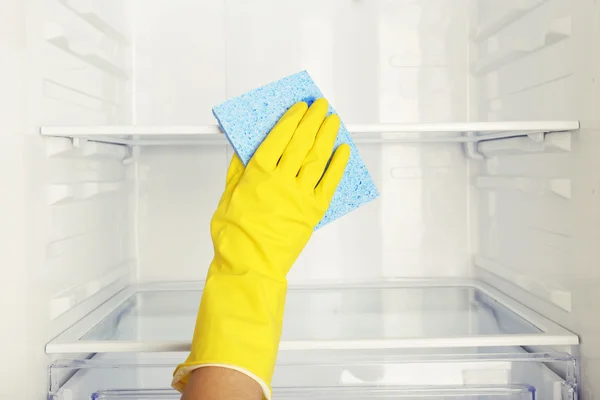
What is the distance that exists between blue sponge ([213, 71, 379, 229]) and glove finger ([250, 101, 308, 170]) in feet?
0.11

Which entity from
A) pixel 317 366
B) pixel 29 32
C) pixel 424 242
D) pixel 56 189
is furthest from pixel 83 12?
pixel 424 242

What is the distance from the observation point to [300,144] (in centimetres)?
99

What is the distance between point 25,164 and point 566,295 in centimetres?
103

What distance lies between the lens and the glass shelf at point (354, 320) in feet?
3.44

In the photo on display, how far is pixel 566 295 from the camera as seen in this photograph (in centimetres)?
112

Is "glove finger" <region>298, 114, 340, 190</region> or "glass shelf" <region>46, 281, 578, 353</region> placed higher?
A: "glove finger" <region>298, 114, 340, 190</region>

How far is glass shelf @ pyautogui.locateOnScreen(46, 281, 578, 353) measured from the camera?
1.05 m

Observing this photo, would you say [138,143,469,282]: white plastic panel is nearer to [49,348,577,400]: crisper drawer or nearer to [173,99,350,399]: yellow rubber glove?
[49,348,577,400]: crisper drawer

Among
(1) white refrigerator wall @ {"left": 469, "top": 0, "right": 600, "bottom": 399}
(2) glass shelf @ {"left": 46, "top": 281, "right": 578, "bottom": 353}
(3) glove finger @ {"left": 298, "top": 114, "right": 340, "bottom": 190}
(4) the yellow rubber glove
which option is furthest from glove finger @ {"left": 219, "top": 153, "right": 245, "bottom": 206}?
(1) white refrigerator wall @ {"left": 469, "top": 0, "right": 600, "bottom": 399}

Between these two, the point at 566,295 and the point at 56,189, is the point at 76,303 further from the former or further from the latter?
the point at 566,295

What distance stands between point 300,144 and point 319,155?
4cm

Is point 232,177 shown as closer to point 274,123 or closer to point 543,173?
point 274,123

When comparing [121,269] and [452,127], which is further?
[121,269]

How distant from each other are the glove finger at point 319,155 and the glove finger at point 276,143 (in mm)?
46
